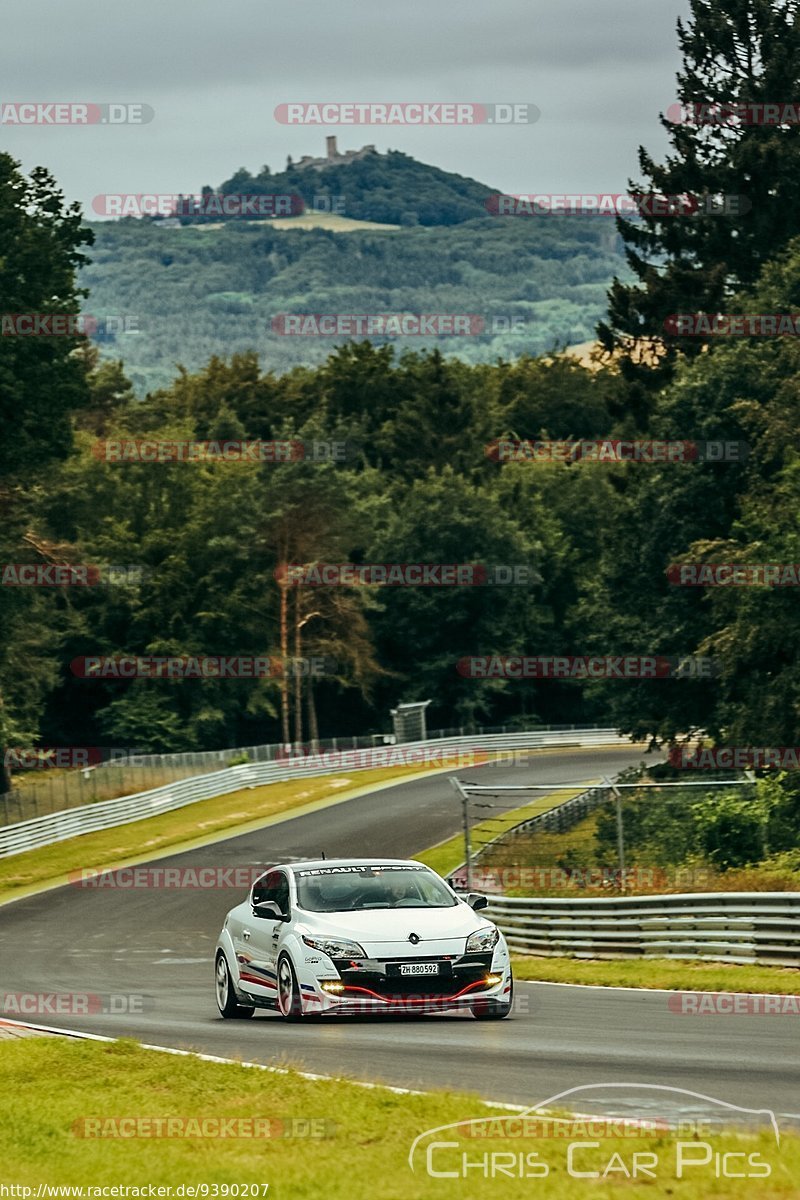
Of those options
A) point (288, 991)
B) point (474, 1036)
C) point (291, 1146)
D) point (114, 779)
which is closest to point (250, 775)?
point (114, 779)

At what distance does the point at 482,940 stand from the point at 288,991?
176 centimetres

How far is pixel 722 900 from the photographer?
2091 cm

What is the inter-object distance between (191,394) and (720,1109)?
107m

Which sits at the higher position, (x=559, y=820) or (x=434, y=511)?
(x=434, y=511)

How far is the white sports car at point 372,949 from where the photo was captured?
1512cm

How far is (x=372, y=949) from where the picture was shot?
49.6 feet

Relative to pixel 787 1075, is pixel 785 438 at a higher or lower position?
higher

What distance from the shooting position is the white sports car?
595 inches

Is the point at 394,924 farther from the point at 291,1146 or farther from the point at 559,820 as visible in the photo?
the point at 559,820

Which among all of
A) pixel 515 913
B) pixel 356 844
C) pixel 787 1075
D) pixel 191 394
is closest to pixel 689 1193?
pixel 787 1075

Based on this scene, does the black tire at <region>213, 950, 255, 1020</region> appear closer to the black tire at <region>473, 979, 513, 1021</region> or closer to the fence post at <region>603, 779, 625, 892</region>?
the black tire at <region>473, 979, 513, 1021</region>

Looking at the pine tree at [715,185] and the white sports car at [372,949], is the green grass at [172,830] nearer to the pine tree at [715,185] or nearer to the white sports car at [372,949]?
the pine tree at [715,185]

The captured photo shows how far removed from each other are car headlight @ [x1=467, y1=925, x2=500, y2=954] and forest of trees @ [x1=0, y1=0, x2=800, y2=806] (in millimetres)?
21368

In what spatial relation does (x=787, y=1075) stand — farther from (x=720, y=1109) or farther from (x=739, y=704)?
(x=739, y=704)
